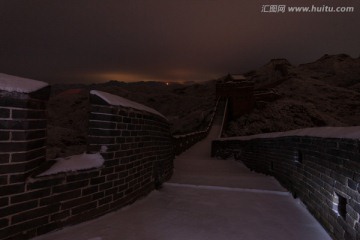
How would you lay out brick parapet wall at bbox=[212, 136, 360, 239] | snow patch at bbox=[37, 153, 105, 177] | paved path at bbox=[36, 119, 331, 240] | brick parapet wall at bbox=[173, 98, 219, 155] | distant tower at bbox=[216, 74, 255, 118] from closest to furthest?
1. brick parapet wall at bbox=[212, 136, 360, 239]
2. snow patch at bbox=[37, 153, 105, 177]
3. paved path at bbox=[36, 119, 331, 240]
4. brick parapet wall at bbox=[173, 98, 219, 155]
5. distant tower at bbox=[216, 74, 255, 118]

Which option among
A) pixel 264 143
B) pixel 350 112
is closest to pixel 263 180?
pixel 264 143

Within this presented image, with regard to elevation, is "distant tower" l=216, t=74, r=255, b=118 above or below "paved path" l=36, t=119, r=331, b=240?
above

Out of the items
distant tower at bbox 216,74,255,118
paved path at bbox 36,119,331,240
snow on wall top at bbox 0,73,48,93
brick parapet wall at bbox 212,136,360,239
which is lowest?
paved path at bbox 36,119,331,240

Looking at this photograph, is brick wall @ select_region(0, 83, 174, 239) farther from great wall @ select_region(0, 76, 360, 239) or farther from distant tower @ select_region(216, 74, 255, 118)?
distant tower @ select_region(216, 74, 255, 118)

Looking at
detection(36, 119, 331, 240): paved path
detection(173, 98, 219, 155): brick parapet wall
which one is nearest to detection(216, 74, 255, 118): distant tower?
detection(173, 98, 219, 155): brick parapet wall

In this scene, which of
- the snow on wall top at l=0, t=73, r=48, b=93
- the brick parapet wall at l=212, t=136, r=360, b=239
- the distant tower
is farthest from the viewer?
the distant tower

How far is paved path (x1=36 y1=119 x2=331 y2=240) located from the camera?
2.77 metres

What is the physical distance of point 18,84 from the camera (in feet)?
7.26

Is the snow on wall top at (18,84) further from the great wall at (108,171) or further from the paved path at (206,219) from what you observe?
the paved path at (206,219)

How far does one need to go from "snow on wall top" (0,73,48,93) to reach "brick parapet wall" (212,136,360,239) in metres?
2.85

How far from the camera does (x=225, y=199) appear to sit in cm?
439

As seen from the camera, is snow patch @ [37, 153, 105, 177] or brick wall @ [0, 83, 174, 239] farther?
snow patch @ [37, 153, 105, 177]

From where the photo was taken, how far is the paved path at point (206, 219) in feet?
9.10

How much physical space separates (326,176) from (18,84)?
3.34 meters
